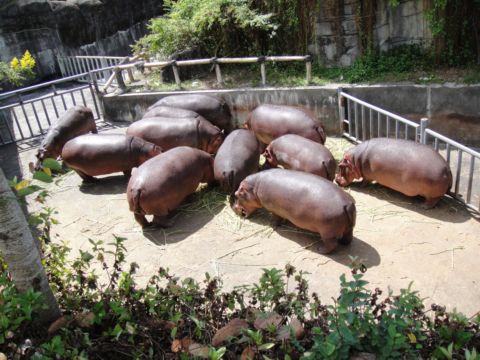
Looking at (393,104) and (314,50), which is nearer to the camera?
(393,104)

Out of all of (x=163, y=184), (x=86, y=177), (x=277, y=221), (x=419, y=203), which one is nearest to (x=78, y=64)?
(x=86, y=177)

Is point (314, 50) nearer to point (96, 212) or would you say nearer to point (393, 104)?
point (393, 104)

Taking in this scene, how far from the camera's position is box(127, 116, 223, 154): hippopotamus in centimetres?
730

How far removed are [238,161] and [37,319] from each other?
390 centimetres

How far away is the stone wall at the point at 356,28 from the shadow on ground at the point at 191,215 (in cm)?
449

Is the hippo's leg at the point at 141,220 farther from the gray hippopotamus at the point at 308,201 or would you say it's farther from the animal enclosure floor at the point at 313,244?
the gray hippopotamus at the point at 308,201

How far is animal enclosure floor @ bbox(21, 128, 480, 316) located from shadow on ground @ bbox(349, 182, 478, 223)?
0.04 ft

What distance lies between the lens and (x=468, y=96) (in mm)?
7410

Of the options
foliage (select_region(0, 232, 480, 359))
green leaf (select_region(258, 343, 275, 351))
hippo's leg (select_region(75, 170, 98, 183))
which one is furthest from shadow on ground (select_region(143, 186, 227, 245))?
green leaf (select_region(258, 343, 275, 351))

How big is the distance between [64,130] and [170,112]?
2.15 meters

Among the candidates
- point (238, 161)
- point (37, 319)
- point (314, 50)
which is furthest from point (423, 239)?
point (314, 50)

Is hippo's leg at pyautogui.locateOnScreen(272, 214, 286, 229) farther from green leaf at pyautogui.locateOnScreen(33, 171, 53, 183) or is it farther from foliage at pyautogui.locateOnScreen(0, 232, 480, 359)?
green leaf at pyautogui.locateOnScreen(33, 171, 53, 183)

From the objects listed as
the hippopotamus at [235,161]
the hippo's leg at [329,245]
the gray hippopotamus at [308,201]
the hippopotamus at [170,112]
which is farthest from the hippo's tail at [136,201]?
the hippopotamus at [170,112]

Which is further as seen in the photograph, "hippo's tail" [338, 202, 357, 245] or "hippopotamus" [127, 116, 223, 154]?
"hippopotamus" [127, 116, 223, 154]
